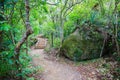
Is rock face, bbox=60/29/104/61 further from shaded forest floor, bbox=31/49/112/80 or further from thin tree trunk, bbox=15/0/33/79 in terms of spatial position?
thin tree trunk, bbox=15/0/33/79

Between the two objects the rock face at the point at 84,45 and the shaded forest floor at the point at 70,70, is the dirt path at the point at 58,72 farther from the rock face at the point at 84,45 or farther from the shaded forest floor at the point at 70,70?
the rock face at the point at 84,45

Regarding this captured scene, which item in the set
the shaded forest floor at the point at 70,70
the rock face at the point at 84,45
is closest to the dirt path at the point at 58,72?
the shaded forest floor at the point at 70,70

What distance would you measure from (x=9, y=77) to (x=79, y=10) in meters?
6.89

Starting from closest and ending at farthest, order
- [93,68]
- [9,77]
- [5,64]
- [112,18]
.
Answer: [5,64] → [9,77] → [93,68] → [112,18]

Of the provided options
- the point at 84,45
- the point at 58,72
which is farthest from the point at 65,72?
the point at 84,45

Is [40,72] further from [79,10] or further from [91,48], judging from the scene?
[79,10]

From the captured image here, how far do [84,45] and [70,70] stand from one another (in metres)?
2.40

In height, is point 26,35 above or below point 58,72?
above

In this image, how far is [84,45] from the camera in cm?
1047

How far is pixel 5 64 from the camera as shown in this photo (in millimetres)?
6199

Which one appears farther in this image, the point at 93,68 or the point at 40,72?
the point at 93,68

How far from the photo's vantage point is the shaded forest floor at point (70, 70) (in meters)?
7.81

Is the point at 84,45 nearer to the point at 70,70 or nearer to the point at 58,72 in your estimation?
the point at 70,70

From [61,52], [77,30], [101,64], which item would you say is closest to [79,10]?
[77,30]
